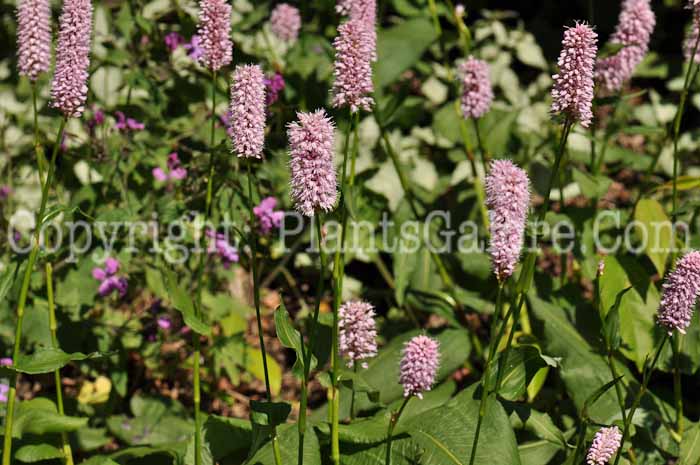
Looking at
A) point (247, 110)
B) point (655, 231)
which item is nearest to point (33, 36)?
point (247, 110)

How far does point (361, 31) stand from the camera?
1906 mm

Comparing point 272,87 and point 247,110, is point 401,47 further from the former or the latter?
point 247,110

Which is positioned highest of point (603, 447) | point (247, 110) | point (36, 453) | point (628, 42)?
point (628, 42)

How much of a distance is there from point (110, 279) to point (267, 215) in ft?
1.99

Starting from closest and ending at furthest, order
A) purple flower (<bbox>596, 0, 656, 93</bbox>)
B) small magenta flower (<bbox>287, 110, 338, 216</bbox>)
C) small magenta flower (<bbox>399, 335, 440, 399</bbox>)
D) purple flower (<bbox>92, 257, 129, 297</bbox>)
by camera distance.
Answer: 1. small magenta flower (<bbox>287, 110, 338, 216</bbox>)
2. small magenta flower (<bbox>399, 335, 440, 399</bbox>)
3. purple flower (<bbox>596, 0, 656, 93</bbox>)
4. purple flower (<bbox>92, 257, 129, 297</bbox>)

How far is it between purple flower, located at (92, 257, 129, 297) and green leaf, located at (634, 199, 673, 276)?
72.3 inches

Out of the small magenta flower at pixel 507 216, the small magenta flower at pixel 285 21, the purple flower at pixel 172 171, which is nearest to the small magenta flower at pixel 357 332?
the small magenta flower at pixel 507 216

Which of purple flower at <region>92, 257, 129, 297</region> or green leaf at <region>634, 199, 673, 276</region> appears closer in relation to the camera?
green leaf at <region>634, 199, 673, 276</region>

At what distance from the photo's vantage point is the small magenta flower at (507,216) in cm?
186

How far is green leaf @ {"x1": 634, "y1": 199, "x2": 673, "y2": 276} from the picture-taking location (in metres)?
3.04

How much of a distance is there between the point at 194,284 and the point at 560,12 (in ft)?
12.0

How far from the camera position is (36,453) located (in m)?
2.57

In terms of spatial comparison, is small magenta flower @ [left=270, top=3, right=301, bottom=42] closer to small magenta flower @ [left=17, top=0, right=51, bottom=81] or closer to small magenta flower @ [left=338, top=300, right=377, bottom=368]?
small magenta flower @ [left=17, top=0, right=51, bottom=81]

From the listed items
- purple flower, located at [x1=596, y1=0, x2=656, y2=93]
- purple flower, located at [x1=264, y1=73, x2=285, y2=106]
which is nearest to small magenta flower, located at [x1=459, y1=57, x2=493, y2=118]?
purple flower, located at [x1=596, y1=0, x2=656, y2=93]
